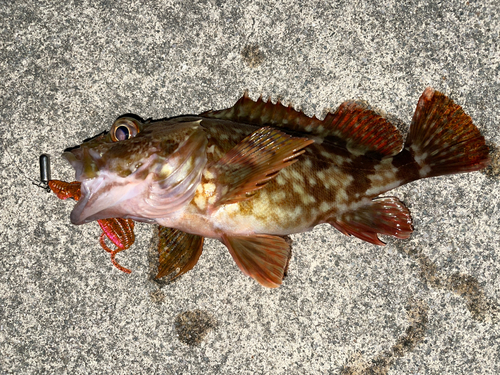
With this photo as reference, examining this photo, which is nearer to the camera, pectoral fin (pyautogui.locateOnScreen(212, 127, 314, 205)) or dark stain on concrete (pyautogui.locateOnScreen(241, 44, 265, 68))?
pectoral fin (pyautogui.locateOnScreen(212, 127, 314, 205))

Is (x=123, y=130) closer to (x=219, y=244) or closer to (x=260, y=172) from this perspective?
(x=260, y=172)

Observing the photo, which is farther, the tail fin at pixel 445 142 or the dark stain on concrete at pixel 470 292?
the dark stain on concrete at pixel 470 292

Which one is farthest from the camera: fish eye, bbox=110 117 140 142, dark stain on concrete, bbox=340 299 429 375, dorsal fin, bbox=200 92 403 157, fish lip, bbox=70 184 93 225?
dark stain on concrete, bbox=340 299 429 375

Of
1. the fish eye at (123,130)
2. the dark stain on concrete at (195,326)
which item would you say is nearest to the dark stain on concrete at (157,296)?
the dark stain on concrete at (195,326)

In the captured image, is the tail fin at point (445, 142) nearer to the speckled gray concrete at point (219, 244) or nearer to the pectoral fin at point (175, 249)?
the speckled gray concrete at point (219, 244)

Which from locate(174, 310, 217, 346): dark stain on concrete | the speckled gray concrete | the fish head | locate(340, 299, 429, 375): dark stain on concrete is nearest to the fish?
the fish head

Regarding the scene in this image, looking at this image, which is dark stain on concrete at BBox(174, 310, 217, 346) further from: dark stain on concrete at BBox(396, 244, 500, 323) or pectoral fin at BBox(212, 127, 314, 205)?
dark stain on concrete at BBox(396, 244, 500, 323)

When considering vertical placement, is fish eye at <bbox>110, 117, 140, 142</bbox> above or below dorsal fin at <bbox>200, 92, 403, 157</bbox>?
below
